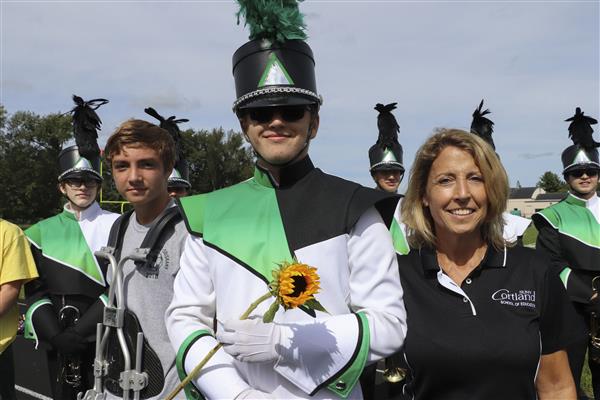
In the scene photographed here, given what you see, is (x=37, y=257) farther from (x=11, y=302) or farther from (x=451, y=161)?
(x=451, y=161)

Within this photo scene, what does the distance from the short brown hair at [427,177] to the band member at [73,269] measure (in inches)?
91.2

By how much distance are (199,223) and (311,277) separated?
602 mm

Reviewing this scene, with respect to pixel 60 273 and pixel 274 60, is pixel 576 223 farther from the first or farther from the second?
pixel 60 273

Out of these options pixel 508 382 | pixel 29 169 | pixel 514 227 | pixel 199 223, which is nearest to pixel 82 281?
pixel 199 223

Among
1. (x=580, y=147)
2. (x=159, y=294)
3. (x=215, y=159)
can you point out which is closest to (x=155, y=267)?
(x=159, y=294)

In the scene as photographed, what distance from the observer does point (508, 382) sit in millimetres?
2230

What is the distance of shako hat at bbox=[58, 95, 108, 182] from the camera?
4754 mm

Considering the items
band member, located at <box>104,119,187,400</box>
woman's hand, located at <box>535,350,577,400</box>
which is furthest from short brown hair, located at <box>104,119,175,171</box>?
woman's hand, located at <box>535,350,577,400</box>

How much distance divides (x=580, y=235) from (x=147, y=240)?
477cm

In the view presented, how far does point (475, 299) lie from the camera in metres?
2.36

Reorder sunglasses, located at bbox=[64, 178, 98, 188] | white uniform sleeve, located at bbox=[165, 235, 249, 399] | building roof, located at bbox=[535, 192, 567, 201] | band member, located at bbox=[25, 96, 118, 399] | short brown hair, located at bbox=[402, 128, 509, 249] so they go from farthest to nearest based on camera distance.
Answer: building roof, located at bbox=[535, 192, 567, 201], sunglasses, located at bbox=[64, 178, 98, 188], band member, located at bbox=[25, 96, 118, 399], short brown hair, located at bbox=[402, 128, 509, 249], white uniform sleeve, located at bbox=[165, 235, 249, 399]

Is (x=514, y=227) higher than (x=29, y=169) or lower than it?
lower

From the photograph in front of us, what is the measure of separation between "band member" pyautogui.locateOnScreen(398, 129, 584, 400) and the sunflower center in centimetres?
90

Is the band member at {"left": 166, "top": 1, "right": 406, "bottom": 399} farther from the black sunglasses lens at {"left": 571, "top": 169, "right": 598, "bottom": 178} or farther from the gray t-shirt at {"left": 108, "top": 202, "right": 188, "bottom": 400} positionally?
the black sunglasses lens at {"left": 571, "top": 169, "right": 598, "bottom": 178}
